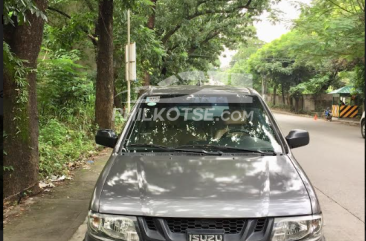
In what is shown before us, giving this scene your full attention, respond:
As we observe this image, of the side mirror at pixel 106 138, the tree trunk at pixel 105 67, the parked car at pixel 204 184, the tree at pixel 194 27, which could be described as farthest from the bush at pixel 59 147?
the tree at pixel 194 27

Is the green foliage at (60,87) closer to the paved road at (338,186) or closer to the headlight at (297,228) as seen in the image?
the paved road at (338,186)

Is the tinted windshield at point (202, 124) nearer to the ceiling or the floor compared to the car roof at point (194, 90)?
nearer to the floor

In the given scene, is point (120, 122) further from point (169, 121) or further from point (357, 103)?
point (357, 103)

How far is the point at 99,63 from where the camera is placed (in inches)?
388

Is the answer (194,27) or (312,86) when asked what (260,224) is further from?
(312,86)

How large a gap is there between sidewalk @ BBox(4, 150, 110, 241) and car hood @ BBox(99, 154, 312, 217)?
1.76 meters

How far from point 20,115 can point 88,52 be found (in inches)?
444

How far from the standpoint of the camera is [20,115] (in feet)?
16.3

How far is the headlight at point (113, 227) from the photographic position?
7.91 ft

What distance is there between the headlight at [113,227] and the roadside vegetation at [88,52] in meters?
2.38

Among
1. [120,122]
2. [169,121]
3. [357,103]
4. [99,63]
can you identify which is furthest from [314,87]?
[169,121]

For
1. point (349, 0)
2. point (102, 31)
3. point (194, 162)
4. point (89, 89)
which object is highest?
point (349, 0)

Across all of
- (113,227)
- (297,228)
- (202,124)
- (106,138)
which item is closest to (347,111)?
(202,124)

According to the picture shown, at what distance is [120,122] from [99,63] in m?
3.53
